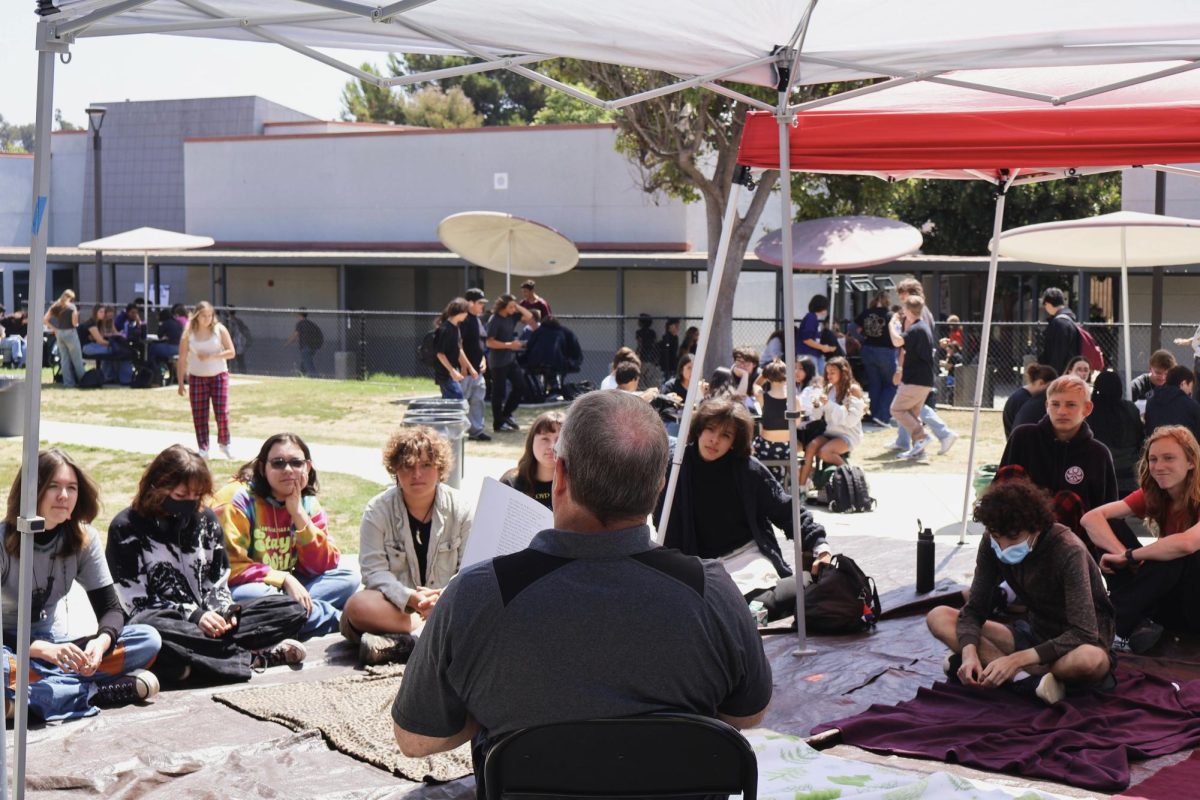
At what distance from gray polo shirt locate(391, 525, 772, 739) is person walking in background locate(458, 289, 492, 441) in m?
A: 12.1

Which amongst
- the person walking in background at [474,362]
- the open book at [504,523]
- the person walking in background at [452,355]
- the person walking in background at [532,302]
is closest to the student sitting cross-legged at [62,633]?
the open book at [504,523]

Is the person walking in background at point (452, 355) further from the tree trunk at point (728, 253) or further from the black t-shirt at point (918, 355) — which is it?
the black t-shirt at point (918, 355)

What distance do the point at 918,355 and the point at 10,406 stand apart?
10.0 metres

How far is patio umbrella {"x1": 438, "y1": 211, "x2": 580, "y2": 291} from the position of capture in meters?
18.0

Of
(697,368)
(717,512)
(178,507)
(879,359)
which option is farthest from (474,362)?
(178,507)

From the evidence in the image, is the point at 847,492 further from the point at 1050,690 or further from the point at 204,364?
the point at 204,364

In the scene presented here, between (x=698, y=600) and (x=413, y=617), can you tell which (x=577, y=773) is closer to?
(x=698, y=600)

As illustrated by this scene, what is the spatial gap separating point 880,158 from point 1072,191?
26.3 metres

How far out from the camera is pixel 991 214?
1182 inches

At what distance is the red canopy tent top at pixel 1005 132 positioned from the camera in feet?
19.2

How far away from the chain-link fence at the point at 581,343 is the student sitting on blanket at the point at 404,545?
14.1 meters

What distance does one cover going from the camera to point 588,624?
2.35 meters

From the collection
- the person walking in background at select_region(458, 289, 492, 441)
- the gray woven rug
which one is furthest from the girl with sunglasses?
the person walking in background at select_region(458, 289, 492, 441)

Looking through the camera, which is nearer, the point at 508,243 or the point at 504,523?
the point at 504,523
